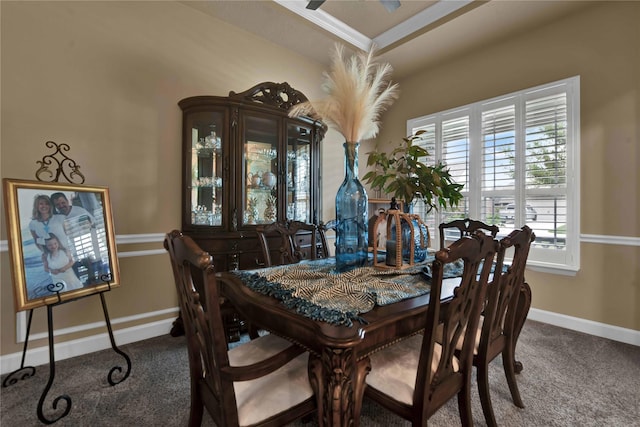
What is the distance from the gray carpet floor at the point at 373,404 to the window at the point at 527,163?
946mm

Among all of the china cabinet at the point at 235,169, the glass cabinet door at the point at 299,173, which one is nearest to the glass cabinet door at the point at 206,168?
the china cabinet at the point at 235,169

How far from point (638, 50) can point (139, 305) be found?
4718 mm

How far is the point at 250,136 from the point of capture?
262 centimetres

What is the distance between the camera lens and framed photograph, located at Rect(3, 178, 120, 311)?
5.11 feet

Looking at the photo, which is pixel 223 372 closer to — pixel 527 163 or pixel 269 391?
pixel 269 391

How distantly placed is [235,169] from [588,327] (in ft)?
11.5

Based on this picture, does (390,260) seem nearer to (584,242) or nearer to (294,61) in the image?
(584,242)

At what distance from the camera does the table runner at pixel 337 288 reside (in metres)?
0.95

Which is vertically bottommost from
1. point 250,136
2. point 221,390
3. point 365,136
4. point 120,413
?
point 120,413

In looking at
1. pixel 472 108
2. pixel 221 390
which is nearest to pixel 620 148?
pixel 472 108

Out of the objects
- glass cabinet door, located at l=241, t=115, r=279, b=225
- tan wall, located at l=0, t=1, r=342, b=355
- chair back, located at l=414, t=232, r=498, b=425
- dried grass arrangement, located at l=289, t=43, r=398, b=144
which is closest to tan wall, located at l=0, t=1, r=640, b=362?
tan wall, located at l=0, t=1, r=342, b=355

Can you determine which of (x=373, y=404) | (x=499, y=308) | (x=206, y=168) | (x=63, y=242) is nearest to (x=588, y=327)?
(x=499, y=308)

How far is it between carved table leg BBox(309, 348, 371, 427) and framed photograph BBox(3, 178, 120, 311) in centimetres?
166

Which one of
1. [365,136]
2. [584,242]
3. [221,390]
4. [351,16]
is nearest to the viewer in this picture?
[221,390]
